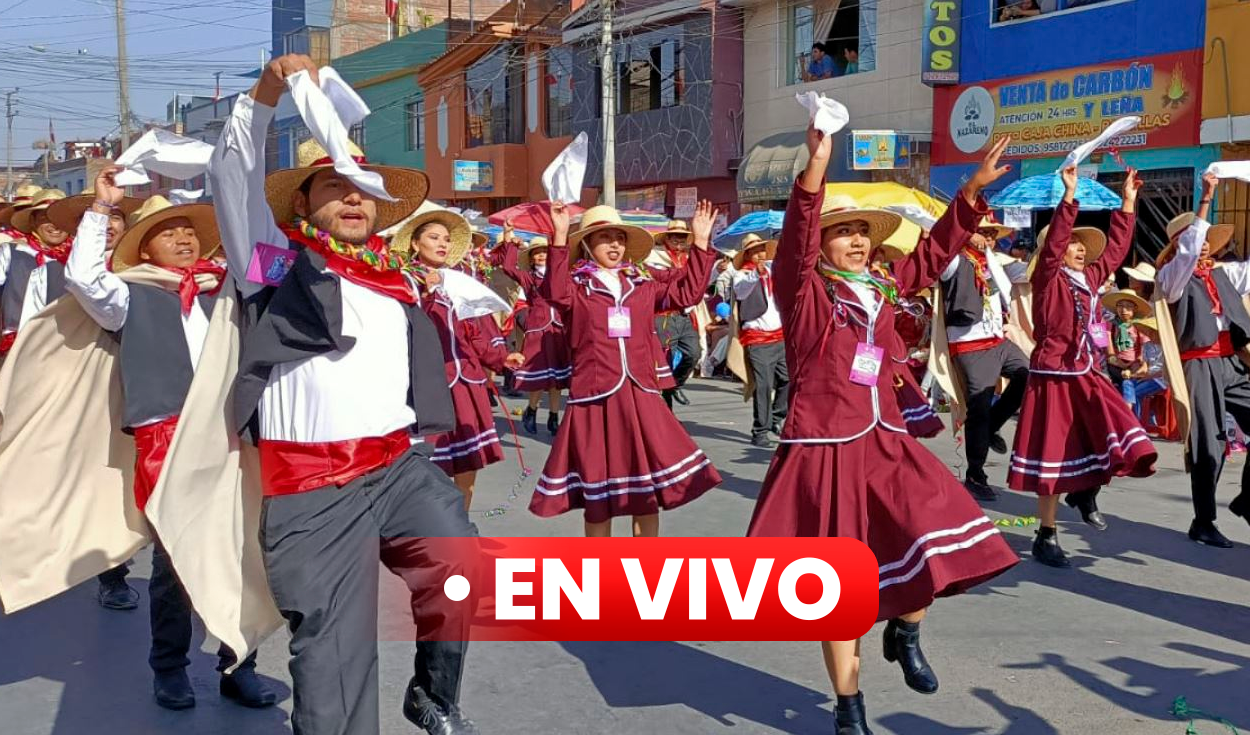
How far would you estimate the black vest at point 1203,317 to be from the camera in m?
7.11

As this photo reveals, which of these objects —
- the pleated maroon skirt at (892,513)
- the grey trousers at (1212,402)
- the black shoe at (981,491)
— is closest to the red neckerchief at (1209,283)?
the grey trousers at (1212,402)

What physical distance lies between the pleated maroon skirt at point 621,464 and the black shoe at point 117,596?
2044 mm

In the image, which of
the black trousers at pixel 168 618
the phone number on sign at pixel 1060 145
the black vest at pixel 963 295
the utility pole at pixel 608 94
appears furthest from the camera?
the utility pole at pixel 608 94

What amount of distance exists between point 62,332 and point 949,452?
25.5ft

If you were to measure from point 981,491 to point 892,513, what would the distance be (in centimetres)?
474

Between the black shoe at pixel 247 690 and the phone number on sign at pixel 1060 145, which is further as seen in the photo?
the phone number on sign at pixel 1060 145

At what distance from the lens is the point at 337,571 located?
3.58 m

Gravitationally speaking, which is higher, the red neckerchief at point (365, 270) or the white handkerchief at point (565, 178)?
the white handkerchief at point (565, 178)

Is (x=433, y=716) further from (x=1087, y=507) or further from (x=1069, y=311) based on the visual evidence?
(x=1087, y=507)

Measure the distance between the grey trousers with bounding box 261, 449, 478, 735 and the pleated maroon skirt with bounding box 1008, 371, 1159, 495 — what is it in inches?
160

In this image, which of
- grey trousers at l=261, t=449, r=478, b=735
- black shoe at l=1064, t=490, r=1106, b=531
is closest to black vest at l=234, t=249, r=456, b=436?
grey trousers at l=261, t=449, r=478, b=735

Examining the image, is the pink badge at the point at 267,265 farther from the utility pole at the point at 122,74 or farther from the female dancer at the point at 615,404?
the utility pole at the point at 122,74

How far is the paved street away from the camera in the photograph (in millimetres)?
4660

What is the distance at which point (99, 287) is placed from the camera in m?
4.66
